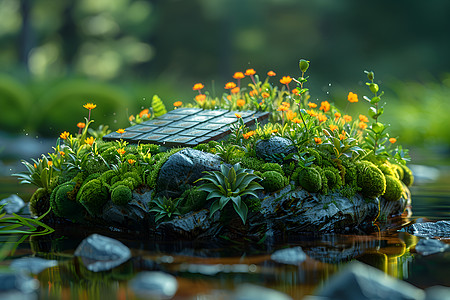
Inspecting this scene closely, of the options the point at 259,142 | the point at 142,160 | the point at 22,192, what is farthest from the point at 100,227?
the point at 22,192

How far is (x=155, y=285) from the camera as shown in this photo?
3.62m

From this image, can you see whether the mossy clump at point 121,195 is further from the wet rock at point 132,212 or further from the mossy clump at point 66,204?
the mossy clump at point 66,204

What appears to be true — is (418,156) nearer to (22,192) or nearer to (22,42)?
(22,192)

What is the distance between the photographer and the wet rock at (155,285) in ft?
11.6

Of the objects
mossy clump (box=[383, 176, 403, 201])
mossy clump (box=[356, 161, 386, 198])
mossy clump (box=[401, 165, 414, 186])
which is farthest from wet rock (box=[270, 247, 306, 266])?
mossy clump (box=[401, 165, 414, 186])

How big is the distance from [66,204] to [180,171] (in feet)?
4.79

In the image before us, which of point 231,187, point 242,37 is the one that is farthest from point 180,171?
point 242,37

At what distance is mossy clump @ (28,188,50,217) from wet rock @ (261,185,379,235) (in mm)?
2682

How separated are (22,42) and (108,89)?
906 cm

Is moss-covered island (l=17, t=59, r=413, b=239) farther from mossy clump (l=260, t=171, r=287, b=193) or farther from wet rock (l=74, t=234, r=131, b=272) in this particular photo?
wet rock (l=74, t=234, r=131, b=272)

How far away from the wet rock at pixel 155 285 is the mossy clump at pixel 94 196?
197 cm

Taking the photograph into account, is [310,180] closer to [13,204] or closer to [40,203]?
[40,203]

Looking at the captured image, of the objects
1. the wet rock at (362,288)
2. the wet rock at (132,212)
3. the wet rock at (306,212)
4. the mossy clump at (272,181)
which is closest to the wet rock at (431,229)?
the wet rock at (306,212)

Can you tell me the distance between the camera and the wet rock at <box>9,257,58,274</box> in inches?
165
